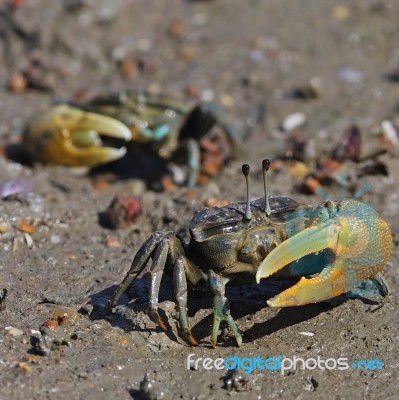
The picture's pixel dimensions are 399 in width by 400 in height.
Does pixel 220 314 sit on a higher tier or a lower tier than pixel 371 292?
higher

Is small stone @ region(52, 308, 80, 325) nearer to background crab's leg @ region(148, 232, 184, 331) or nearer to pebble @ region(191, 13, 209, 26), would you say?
background crab's leg @ region(148, 232, 184, 331)

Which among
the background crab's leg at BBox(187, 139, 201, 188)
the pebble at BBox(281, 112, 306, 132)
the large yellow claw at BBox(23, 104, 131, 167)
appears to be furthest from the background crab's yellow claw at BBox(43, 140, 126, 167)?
the pebble at BBox(281, 112, 306, 132)

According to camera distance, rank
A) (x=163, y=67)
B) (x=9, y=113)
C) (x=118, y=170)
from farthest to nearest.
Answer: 1. (x=163, y=67)
2. (x=9, y=113)
3. (x=118, y=170)

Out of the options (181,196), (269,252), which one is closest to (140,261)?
(269,252)

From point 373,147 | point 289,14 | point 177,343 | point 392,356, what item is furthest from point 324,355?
point 289,14

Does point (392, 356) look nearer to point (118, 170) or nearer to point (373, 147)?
point (373, 147)

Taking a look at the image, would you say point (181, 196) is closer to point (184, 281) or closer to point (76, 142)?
point (76, 142)

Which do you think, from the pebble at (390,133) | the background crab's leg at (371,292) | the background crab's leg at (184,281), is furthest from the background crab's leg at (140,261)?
the pebble at (390,133)

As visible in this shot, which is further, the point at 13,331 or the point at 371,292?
the point at 371,292
